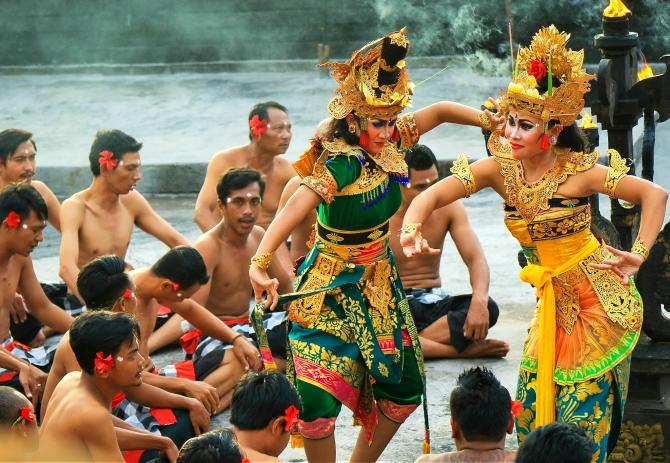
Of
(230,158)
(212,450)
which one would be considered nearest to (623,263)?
(212,450)

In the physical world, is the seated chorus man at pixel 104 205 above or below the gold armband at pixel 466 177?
below

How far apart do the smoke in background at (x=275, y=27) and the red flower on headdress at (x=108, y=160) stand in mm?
7876

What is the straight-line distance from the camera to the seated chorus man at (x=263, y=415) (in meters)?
4.55

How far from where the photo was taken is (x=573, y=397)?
5004mm

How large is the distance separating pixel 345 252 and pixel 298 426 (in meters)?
0.75

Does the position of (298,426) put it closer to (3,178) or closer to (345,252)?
(345,252)

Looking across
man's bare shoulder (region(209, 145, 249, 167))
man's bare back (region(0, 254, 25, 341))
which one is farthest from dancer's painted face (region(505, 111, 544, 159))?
man's bare shoulder (region(209, 145, 249, 167))

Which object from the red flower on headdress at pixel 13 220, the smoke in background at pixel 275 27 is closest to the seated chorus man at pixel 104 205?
the red flower on headdress at pixel 13 220

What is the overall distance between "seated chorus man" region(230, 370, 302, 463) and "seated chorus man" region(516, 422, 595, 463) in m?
0.94

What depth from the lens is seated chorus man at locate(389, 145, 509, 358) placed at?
6.98 meters

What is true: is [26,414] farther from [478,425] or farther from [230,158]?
[230,158]

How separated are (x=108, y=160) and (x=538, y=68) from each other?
10.8 ft

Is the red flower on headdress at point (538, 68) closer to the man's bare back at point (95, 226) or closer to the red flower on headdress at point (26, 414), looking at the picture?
the red flower on headdress at point (26, 414)

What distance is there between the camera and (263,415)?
454 cm
